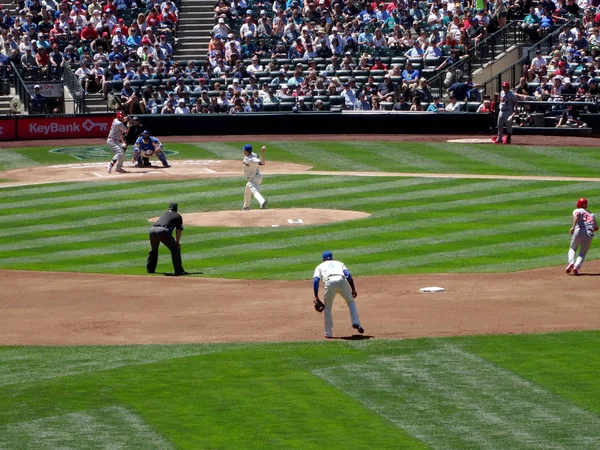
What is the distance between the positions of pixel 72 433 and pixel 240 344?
4698mm

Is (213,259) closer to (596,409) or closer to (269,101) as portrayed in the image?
(596,409)

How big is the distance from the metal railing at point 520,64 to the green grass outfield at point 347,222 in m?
6.99

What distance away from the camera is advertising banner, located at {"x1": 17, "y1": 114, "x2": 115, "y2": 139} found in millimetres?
45656

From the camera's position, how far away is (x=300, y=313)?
2069cm

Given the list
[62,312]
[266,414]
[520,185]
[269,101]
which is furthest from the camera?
[269,101]

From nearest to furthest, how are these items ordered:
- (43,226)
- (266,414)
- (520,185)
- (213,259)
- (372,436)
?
(372,436), (266,414), (213,259), (43,226), (520,185)

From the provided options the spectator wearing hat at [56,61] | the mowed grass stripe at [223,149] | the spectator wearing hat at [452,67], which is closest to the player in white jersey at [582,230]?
the mowed grass stripe at [223,149]

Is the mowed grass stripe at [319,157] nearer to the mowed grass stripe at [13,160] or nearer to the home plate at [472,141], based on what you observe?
the home plate at [472,141]

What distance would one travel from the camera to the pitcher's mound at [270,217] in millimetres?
29547

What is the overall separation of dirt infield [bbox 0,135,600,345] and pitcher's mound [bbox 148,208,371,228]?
5646mm

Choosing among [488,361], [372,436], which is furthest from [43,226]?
[372,436]

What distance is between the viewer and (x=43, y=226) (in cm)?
3012

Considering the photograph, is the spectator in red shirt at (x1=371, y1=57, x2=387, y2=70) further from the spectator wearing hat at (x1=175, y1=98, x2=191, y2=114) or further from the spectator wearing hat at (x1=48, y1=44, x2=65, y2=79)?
the spectator wearing hat at (x1=48, y1=44, x2=65, y2=79)

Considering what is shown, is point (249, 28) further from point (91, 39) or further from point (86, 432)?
point (86, 432)
